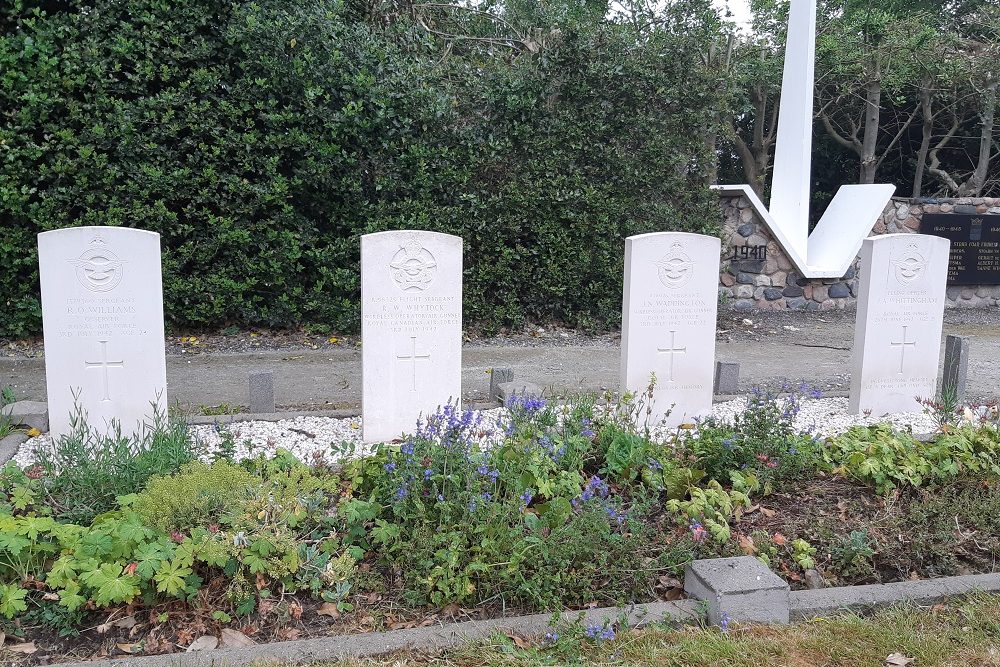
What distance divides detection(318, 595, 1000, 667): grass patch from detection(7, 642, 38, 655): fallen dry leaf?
105 cm

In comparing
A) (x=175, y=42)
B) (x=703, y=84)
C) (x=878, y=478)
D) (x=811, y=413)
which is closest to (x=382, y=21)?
(x=175, y=42)

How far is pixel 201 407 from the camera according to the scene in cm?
598

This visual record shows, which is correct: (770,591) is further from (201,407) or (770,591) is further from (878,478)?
(201,407)

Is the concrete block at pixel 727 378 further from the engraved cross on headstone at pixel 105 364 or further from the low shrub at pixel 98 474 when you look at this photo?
the engraved cross on headstone at pixel 105 364

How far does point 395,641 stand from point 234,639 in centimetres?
57

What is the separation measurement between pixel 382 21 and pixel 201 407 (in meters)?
6.79

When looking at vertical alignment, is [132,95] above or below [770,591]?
above

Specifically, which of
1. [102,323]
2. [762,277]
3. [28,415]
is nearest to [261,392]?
[102,323]

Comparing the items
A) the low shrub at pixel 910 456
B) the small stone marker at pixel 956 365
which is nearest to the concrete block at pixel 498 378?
the low shrub at pixel 910 456

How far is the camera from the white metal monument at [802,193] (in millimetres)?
11055

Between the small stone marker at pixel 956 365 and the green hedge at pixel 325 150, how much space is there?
4041 mm

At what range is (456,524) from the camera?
126 inches

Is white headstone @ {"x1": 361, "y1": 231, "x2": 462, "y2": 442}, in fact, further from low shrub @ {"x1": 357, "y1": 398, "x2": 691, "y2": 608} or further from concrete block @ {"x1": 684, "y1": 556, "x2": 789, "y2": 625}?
concrete block @ {"x1": 684, "y1": 556, "x2": 789, "y2": 625}

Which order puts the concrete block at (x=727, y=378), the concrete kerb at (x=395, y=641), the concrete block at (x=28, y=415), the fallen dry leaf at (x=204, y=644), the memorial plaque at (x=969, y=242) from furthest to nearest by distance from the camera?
the memorial plaque at (x=969, y=242)
the concrete block at (x=727, y=378)
the concrete block at (x=28, y=415)
the fallen dry leaf at (x=204, y=644)
the concrete kerb at (x=395, y=641)
